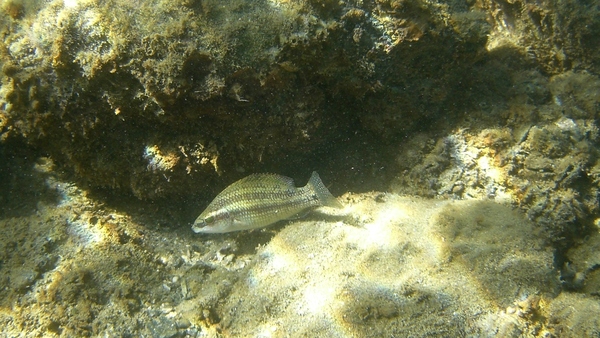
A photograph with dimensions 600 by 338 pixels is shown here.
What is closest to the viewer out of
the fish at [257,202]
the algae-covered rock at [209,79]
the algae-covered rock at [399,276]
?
the algae-covered rock at [399,276]

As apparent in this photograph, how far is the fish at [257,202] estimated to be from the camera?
11.1ft

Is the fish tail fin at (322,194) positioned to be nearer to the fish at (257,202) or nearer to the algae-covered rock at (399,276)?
the fish at (257,202)

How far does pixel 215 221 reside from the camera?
341 cm

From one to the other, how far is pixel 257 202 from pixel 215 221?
500 mm

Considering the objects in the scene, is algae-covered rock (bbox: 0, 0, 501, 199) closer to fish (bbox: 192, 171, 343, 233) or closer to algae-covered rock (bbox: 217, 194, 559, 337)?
fish (bbox: 192, 171, 343, 233)

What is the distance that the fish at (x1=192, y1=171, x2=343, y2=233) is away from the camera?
340 centimetres

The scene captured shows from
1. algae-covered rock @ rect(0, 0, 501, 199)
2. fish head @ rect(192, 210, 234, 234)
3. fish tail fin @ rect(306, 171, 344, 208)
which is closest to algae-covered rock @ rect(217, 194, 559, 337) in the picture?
fish tail fin @ rect(306, 171, 344, 208)

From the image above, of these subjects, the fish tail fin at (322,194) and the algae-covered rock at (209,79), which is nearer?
the algae-covered rock at (209,79)

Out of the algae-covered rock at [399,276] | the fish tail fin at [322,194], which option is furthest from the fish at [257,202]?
the algae-covered rock at [399,276]

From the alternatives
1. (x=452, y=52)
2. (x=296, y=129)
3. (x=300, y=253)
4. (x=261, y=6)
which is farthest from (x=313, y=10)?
(x=300, y=253)

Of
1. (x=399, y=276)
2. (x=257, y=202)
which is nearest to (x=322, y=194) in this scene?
(x=257, y=202)

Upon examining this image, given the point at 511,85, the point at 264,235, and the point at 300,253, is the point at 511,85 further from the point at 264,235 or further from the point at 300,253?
the point at 264,235

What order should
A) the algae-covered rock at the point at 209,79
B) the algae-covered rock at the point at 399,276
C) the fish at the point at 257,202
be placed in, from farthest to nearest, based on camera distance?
the fish at the point at 257,202
the algae-covered rock at the point at 209,79
the algae-covered rock at the point at 399,276

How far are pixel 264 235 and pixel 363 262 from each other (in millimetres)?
1322
